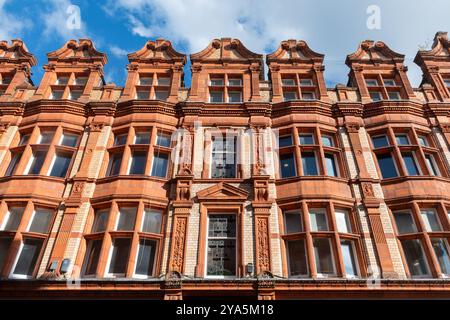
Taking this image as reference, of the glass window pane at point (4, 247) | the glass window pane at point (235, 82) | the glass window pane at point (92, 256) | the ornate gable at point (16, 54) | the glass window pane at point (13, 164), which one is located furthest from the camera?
the ornate gable at point (16, 54)

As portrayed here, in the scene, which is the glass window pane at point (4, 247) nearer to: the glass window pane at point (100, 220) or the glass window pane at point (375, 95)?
the glass window pane at point (100, 220)

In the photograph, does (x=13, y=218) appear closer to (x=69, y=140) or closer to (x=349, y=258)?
(x=69, y=140)

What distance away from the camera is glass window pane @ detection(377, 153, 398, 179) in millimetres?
14484

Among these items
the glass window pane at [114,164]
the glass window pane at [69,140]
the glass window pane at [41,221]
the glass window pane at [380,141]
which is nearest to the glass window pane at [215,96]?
the glass window pane at [114,164]

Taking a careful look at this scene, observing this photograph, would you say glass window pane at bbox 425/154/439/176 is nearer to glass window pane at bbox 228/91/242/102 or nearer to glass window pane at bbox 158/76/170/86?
glass window pane at bbox 228/91/242/102

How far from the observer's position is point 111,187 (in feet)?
45.0

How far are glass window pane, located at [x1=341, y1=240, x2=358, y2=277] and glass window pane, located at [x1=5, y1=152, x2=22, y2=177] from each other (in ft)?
44.9

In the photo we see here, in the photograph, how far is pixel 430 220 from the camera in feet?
43.1

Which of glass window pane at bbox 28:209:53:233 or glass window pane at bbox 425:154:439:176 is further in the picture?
glass window pane at bbox 425:154:439:176

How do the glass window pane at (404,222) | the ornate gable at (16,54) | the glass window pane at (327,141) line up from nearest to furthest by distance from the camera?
1. the glass window pane at (404,222)
2. the glass window pane at (327,141)
3. the ornate gable at (16,54)

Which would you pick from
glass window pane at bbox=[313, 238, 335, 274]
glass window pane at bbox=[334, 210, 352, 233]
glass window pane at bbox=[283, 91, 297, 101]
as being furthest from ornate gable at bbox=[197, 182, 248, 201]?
glass window pane at bbox=[283, 91, 297, 101]

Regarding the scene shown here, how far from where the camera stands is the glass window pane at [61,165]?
14.7 meters

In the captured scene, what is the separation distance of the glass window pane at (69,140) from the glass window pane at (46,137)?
583mm
